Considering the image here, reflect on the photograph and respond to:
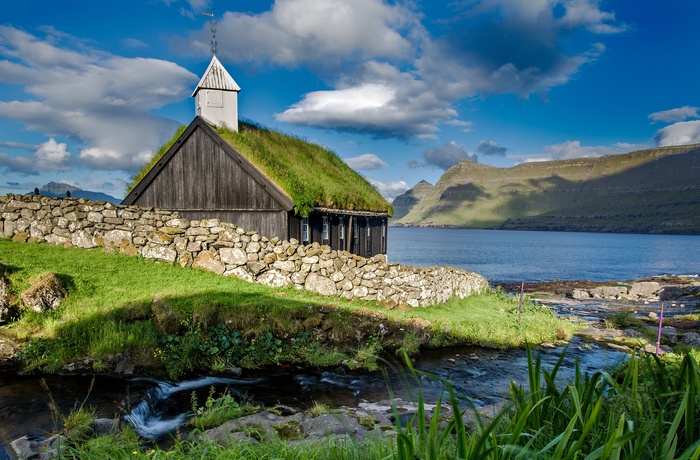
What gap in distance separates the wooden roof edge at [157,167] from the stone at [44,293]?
363 inches

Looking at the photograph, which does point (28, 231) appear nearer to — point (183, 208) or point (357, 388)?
point (183, 208)

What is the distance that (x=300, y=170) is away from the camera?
80.1ft

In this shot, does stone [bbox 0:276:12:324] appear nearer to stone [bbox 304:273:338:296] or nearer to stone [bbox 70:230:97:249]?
stone [bbox 70:230:97:249]

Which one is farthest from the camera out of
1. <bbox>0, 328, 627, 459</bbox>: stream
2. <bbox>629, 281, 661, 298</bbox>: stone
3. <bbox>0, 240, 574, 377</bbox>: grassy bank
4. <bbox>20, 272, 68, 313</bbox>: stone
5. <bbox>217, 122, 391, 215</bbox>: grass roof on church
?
<bbox>629, 281, 661, 298</bbox>: stone

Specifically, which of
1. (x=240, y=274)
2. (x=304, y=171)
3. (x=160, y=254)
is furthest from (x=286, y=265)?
(x=304, y=171)

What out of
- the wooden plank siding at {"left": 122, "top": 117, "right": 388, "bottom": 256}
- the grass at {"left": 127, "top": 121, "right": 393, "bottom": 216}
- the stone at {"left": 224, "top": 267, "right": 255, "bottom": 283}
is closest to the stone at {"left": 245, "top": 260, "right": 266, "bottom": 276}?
the stone at {"left": 224, "top": 267, "right": 255, "bottom": 283}

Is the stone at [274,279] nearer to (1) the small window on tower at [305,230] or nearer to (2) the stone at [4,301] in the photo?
(1) the small window on tower at [305,230]

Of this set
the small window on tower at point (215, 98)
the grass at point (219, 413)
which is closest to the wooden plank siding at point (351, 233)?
the small window on tower at point (215, 98)

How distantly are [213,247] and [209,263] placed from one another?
71 centimetres

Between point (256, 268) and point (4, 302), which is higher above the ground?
point (256, 268)

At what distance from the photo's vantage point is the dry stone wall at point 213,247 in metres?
17.6

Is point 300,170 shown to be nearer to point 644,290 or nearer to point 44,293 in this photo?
point 44,293

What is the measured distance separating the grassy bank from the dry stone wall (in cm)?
64

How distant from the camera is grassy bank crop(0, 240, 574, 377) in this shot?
12.0 m
